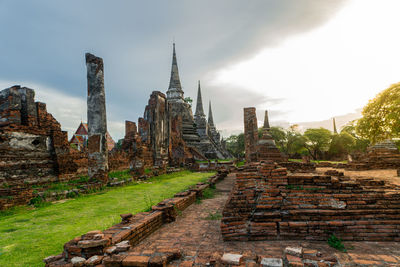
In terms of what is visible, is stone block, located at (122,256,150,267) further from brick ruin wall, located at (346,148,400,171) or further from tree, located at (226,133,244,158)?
tree, located at (226,133,244,158)

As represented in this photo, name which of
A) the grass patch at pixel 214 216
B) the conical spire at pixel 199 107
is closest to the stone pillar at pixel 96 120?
the grass patch at pixel 214 216

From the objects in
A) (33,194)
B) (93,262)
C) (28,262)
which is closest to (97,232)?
(93,262)

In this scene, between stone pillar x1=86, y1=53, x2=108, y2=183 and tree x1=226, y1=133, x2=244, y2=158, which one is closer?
stone pillar x1=86, y1=53, x2=108, y2=183

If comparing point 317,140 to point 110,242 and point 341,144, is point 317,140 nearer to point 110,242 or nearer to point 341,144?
point 341,144

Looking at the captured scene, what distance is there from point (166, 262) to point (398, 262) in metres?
2.58

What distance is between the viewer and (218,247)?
3092 mm

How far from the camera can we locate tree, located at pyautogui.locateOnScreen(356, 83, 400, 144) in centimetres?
944

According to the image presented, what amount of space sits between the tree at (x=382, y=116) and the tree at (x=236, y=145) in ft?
88.2

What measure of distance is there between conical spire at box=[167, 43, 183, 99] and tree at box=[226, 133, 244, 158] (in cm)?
1524

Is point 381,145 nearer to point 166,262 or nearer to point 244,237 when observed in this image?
point 244,237

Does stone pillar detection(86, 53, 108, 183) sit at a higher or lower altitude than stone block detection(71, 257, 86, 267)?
higher

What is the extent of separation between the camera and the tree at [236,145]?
142ft

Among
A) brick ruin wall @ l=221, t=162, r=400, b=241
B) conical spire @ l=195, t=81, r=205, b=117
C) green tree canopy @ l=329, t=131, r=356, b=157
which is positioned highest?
conical spire @ l=195, t=81, r=205, b=117

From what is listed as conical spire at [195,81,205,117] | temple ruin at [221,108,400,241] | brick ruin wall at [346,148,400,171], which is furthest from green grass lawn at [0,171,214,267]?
conical spire at [195,81,205,117]
